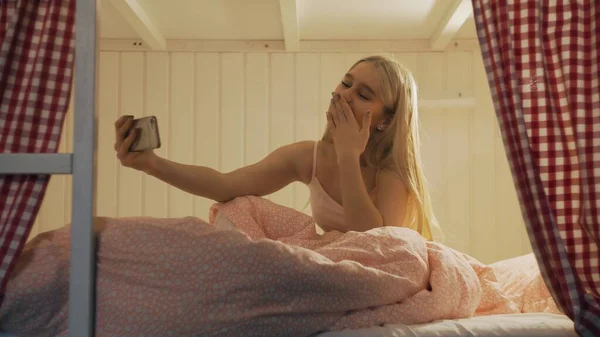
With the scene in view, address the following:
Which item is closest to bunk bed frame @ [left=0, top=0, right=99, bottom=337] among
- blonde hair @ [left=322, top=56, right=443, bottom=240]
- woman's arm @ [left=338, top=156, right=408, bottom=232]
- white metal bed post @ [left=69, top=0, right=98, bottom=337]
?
white metal bed post @ [left=69, top=0, right=98, bottom=337]

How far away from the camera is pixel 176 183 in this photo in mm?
1961

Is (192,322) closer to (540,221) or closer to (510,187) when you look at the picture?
(540,221)

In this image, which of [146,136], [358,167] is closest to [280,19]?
[358,167]

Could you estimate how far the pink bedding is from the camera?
1435mm

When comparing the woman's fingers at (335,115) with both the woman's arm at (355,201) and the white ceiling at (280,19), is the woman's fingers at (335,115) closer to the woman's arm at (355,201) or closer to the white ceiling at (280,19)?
the woman's arm at (355,201)

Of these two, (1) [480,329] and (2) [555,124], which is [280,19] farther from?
(1) [480,329]

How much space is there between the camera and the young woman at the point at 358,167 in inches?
79.1

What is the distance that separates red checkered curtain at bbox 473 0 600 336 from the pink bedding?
293 mm

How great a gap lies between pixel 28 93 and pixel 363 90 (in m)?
1.11

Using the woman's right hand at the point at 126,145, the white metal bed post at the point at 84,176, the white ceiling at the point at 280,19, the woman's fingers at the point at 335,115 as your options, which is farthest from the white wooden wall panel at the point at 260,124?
the white metal bed post at the point at 84,176

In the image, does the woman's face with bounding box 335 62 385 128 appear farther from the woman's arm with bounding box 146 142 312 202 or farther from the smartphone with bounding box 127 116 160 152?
the smartphone with bounding box 127 116 160 152

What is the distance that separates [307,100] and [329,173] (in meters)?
1.53

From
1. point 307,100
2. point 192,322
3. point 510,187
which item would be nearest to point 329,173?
point 192,322

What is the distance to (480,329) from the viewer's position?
1.52m
